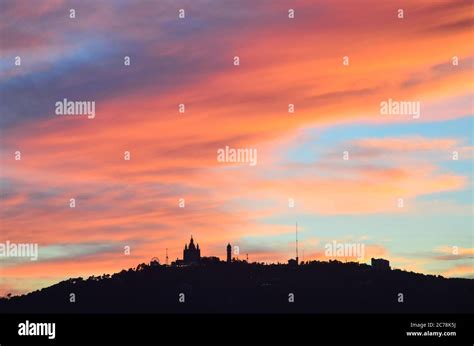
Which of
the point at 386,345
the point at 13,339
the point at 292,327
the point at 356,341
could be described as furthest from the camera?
the point at 292,327

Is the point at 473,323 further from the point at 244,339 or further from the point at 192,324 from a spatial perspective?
the point at 192,324

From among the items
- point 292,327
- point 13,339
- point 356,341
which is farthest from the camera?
point 292,327

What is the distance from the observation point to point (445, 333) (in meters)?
81.4

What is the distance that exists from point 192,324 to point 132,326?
12718 mm

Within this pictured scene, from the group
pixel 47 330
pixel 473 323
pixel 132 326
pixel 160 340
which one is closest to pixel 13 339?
pixel 47 330

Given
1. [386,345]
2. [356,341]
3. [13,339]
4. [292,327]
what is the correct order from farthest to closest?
1. [292,327]
2. [356,341]
3. [386,345]
4. [13,339]

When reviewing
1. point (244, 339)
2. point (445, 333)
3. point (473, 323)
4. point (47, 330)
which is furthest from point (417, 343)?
point (47, 330)

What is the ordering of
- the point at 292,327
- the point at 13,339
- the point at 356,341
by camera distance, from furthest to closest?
the point at 292,327 → the point at 356,341 → the point at 13,339

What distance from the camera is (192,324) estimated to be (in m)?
96.8

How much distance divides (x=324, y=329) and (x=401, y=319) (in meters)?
25.7

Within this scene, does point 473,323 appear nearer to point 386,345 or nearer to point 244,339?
point 386,345

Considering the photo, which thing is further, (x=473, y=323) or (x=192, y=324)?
(x=192, y=324)

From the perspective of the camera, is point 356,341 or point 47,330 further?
point 356,341

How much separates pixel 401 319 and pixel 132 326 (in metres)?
35.7
